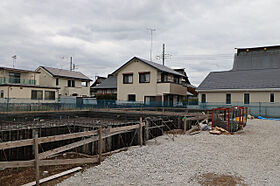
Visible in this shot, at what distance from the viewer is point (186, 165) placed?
23.9 ft

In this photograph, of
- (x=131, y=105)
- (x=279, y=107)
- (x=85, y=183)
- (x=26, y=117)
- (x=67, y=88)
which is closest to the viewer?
(x=85, y=183)

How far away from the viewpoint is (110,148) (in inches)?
413

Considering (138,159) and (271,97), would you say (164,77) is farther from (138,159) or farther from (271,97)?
(138,159)

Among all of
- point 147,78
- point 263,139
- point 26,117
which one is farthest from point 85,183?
point 147,78

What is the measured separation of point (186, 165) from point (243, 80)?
23.6 m

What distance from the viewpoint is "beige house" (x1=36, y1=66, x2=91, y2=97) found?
37281 mm

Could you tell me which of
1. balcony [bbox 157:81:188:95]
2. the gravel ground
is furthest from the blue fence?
the gravel ground

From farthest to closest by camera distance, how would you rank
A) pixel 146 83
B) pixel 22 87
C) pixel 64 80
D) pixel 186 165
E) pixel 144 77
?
pixel 64 80 < pixel 144 77 < pixel 146 83 < pixel 22 87 < pixel 186 165

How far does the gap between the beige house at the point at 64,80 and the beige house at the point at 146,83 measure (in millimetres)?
9625

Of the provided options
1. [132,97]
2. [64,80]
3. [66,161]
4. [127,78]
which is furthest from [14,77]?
[66,161]

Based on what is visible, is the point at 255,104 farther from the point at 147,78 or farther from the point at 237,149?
the point at 237,149

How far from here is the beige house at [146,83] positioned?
30.8 metres

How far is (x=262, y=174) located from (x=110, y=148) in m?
6.23

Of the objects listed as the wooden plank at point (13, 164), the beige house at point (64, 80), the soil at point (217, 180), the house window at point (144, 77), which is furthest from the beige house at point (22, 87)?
the soil at point (217, 180)
